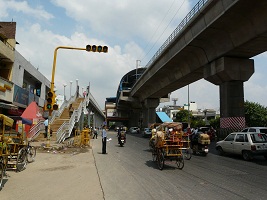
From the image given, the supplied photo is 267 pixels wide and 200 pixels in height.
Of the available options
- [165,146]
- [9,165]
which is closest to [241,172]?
[165,146]

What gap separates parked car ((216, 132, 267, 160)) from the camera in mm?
14461

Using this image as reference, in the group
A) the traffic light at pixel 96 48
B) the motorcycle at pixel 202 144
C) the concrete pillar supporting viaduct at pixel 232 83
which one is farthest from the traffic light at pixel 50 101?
the concrete pillar supporting viaduct at pixel 232 83

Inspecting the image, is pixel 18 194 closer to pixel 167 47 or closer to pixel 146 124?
pixel 167 47

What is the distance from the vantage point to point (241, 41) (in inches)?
776

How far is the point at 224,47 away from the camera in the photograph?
21.7 meters

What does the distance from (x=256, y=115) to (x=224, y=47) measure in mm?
45048

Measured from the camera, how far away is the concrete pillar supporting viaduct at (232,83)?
75.6ft

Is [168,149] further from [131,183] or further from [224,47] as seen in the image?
[224,47]

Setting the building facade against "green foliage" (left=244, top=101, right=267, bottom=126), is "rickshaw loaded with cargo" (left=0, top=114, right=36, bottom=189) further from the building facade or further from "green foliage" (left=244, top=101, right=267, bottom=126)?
"green foliage" (left=244, top=101, right=267, bottom=126)

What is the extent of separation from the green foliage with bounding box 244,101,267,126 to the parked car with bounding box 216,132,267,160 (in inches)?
1936

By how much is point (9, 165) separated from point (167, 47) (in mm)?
22195

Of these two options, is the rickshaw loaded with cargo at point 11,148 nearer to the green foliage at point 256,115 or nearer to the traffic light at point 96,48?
the traffic light at point 96,48

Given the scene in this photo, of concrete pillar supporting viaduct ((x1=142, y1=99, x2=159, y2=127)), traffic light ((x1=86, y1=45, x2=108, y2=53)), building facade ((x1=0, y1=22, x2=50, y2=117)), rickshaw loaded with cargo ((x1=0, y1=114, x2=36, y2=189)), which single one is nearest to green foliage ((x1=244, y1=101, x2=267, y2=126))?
concrete pillar supporting viaduct ((x1=142, y1=99, x2=159, y2=127))

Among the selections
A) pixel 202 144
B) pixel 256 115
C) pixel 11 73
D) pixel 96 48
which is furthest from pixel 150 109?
pixel 96 48
